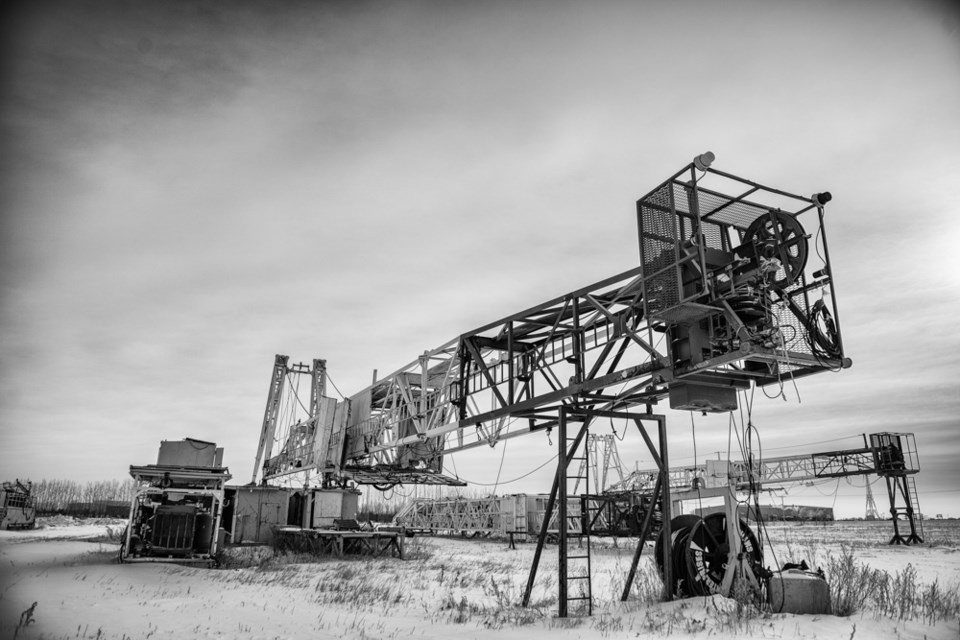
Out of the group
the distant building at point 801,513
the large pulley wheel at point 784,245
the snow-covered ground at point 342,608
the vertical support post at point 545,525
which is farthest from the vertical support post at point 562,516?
the distant building at point 801,513

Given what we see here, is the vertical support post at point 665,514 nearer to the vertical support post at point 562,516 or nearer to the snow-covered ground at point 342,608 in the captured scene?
the snow-covered ground at point 342,608

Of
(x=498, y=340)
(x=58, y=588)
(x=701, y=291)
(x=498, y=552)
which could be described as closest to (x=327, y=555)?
(x=498, y=552)

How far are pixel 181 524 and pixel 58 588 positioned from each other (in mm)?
5788

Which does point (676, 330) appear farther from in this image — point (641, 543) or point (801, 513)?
point (801, 513)

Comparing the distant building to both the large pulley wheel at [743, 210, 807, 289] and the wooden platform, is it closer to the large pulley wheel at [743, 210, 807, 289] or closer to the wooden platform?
the wooden platform

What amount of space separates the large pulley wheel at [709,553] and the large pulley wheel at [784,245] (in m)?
5.01

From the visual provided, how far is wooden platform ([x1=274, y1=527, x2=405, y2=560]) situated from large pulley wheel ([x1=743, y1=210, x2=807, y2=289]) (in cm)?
1778

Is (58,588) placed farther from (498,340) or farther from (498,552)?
(498,552)

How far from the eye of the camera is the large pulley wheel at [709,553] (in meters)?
11.5

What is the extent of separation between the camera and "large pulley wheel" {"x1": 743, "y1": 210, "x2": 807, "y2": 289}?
913cm

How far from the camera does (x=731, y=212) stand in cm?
1010

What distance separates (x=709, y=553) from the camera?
12.0 meters

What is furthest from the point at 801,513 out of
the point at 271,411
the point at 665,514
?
the point at 665,514

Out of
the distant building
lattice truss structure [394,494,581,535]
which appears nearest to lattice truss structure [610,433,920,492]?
lattice truss structure [394,494,581,535]
